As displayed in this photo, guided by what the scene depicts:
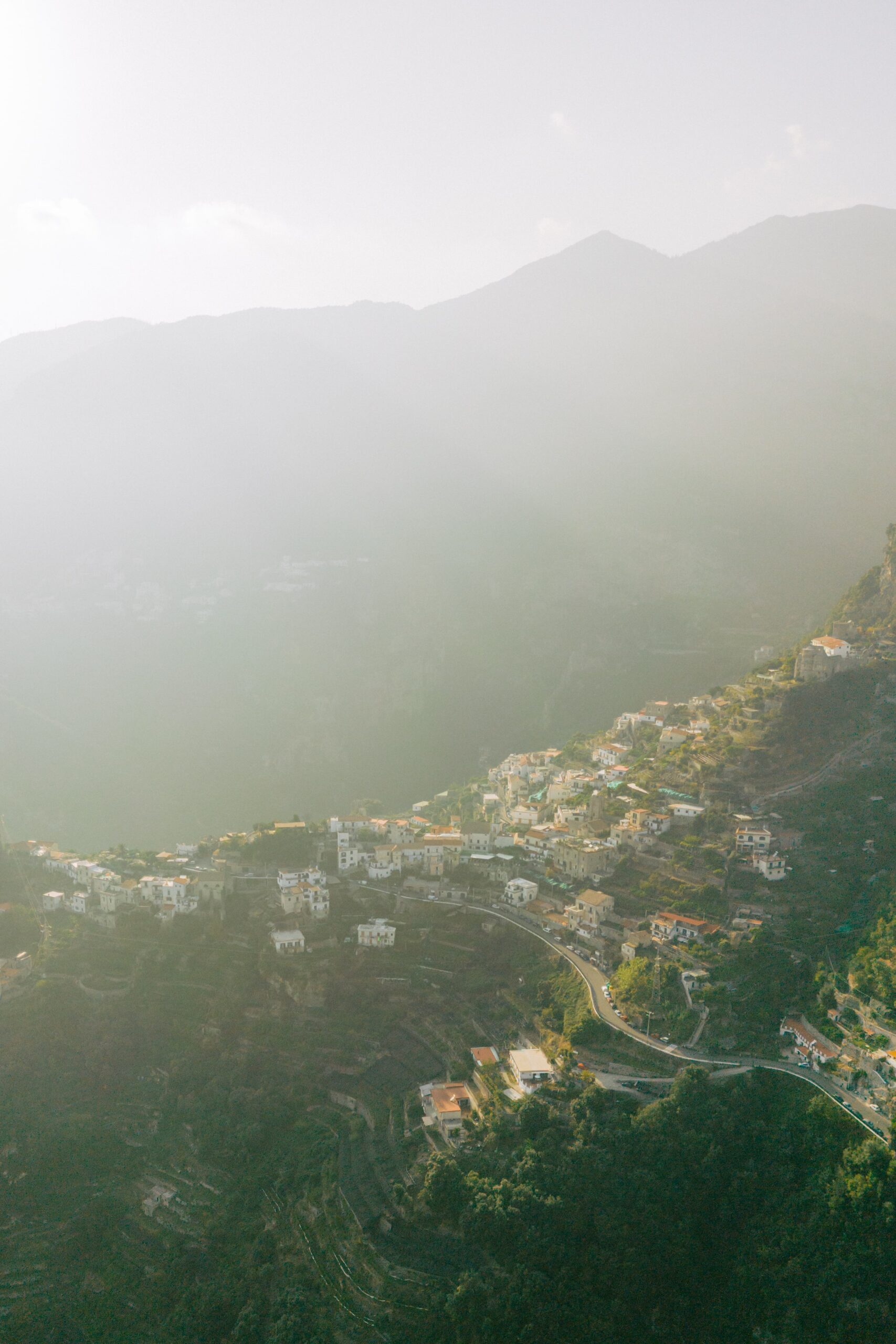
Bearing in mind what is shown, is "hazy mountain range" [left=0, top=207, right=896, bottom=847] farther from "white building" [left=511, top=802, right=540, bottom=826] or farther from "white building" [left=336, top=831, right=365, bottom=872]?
"white building" [left=336, top=831, right=365, bottom=872]

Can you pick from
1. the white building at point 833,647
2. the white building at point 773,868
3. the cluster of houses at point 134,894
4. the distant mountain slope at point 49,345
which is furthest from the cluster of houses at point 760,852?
the distant mountain slope at point 49,345

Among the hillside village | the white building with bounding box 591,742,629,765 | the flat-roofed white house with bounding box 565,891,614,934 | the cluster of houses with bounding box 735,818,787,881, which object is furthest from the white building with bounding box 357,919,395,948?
the white building with bounding box 591,742,629,765

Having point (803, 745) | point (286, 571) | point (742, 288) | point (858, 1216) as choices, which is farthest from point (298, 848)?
point (742, 288)

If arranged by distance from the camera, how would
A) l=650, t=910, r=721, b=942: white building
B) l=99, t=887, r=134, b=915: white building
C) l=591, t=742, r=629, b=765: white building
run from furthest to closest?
1. l=591, t=742, r=629, b=765: white building
2. l=99, t=887, r=134, b=915: white building
3. l=650, t=910, r=721, b=942: white building

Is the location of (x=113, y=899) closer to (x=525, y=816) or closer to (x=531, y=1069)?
(x=525, y=816)

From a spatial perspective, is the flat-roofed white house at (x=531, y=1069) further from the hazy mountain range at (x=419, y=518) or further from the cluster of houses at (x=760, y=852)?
the hazy mountain range at (x=419, y=518)

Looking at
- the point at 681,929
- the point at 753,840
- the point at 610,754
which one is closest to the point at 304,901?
the point at 681,929
